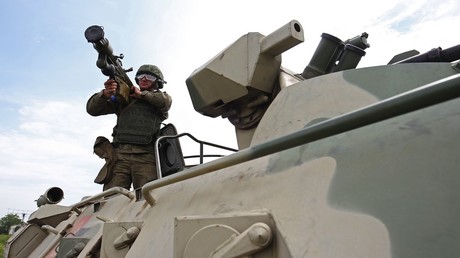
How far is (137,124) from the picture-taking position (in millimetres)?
4531

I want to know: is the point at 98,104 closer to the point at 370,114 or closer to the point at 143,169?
the point at 143,169

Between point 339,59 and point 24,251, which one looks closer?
point 339,59

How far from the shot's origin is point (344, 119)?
3.77 feet

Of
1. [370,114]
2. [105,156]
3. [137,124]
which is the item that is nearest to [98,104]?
[137,124]

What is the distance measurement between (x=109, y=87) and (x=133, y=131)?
0.51 metres

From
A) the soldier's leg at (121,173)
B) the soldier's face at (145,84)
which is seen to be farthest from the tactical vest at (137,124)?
the soldier's face at (145,84)

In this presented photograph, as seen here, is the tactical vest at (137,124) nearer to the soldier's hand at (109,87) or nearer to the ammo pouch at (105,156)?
the ammo pouch at (105,156)

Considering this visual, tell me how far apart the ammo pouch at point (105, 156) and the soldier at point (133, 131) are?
0.4 inches

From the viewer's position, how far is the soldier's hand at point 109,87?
14.3ft

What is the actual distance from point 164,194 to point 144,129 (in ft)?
7.52

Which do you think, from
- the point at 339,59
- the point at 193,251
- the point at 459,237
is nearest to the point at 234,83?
the point at 339,59

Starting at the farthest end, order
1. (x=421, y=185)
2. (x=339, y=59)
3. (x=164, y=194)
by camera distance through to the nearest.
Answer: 1. (x=339, y=59)
2. (x=164, y=194)
3. (x=421, y=185)

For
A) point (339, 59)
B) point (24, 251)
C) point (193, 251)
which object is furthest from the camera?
point (24, 251)

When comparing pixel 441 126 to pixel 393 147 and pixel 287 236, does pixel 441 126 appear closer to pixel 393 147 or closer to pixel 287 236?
pixel 393 147
